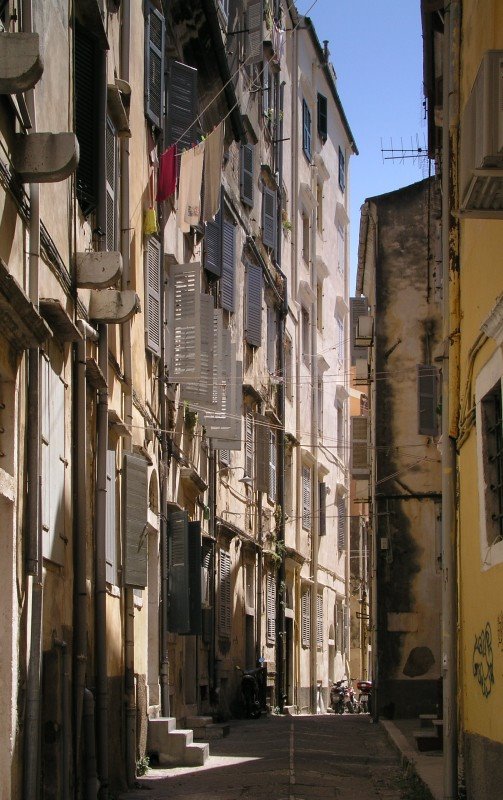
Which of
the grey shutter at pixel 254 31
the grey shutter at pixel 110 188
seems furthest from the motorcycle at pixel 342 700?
the grey shutter at pixel 110 188

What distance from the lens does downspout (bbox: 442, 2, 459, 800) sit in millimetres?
12141

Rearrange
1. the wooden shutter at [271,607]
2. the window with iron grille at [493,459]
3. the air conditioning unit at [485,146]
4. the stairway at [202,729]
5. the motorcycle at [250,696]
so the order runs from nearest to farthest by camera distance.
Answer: the air conditioning unit at [485,146] → the window with iron grille at [493,459] → the stairway at [202,729] → the motorcycle at [250,696] → the wooden shutter at [271,607]

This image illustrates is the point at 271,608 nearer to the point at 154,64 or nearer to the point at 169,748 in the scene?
the point at 169,748

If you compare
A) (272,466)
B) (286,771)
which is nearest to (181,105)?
(286,771)

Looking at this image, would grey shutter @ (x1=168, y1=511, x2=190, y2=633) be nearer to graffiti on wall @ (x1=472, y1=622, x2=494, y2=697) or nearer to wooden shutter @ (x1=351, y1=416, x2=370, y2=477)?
graffiti on wall @ (x1=472, y1=622, x2=494, y2=697)

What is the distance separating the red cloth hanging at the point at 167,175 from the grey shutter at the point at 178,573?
13.2 ft

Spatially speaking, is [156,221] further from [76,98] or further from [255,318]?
[255,318]

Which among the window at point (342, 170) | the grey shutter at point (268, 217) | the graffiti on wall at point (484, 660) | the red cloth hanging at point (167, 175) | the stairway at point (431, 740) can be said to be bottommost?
the stairway at point (431, 740)

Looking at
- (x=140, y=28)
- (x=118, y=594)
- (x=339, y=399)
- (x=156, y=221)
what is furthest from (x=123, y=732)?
(x=339, y=399)

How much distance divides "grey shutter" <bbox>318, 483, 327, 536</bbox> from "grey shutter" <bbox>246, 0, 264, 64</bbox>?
12846mm

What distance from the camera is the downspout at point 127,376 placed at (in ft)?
43.8

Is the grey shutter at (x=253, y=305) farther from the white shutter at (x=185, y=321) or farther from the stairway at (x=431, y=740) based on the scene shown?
the stairway at (x=431, y=740)

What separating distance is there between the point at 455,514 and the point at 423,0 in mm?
5538

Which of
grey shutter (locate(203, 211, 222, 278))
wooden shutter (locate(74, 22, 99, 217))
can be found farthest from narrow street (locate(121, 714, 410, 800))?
grey shutter (locate(203, 211, 222, 278))
